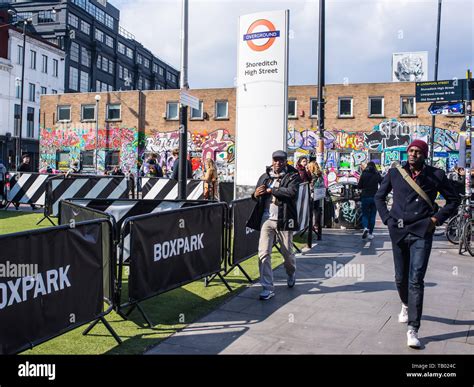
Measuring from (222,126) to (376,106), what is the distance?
10091 mm

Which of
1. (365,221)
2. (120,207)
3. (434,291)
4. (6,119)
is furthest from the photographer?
(6,119)

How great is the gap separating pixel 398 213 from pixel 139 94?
106 ft

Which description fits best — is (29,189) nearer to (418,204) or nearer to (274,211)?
(274,211)

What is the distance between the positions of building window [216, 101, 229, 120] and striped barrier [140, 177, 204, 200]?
17607 mm

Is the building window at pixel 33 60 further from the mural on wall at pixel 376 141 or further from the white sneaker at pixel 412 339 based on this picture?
the white sneaker at pixel 412 339

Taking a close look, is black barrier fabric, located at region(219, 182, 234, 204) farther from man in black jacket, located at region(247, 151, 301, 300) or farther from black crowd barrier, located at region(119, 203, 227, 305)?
man in black jacket, located at region(247, 151, 301, 300)

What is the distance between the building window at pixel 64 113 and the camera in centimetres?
3800

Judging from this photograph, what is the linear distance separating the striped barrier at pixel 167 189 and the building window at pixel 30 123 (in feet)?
130

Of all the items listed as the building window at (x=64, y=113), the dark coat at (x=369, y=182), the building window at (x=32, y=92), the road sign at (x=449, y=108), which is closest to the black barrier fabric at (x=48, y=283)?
the dark coat at (x=369, y=182)

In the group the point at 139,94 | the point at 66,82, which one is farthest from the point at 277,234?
the point at 66,82

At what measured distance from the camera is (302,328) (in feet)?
17.9

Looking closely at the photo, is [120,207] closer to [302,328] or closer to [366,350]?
[302,328]

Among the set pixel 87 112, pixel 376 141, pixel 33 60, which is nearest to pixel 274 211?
pixel 376 141

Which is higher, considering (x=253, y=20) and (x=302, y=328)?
(x=253, y=20)
